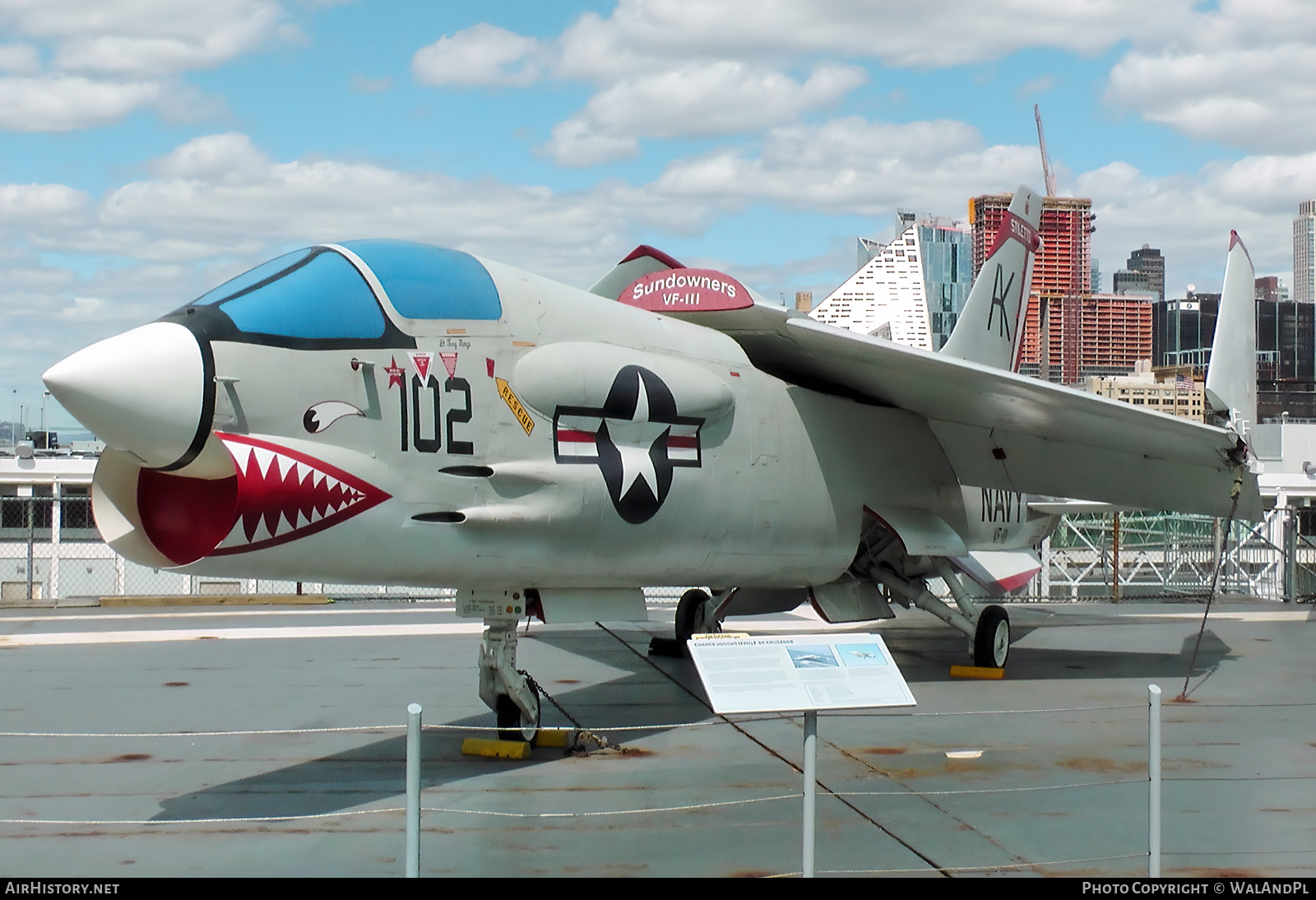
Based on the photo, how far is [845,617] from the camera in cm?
1106

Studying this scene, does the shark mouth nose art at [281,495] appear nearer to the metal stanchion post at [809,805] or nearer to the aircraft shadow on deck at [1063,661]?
Result: the metal stanchion post at [809,805]

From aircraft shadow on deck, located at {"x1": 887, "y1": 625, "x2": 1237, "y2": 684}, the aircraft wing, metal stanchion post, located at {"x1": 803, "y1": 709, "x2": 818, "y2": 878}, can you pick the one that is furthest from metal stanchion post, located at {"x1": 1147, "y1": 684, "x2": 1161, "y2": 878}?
aircraft shadow on deck, located at {"x1": 887, "y1": 625, "x2": 1237, "y2": 684}

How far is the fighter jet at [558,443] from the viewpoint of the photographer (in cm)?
664

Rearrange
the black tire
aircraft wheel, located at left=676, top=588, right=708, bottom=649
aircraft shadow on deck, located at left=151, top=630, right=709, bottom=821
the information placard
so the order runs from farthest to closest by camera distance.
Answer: aircraft wheel, located at left=676, top=588, right=708, bottom=649, the black tire, aircraft shadow on deck, located at left=151, top=630, right=709, bottom=821, the information placard

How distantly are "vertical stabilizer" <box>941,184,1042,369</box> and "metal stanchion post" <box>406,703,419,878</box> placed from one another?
10272 mm

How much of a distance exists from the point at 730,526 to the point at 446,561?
2.36m

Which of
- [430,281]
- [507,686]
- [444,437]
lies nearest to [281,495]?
[444,437]

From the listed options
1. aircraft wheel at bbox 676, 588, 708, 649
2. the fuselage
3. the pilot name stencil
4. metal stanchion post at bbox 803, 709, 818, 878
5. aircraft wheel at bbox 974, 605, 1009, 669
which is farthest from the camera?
aircraft wheel at bbox 676, 588, 708, 649

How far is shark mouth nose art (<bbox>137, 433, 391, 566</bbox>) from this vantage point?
6578mm

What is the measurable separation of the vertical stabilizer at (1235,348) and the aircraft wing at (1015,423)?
2.55ft

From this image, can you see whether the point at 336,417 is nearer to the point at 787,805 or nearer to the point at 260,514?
the point at 260,514

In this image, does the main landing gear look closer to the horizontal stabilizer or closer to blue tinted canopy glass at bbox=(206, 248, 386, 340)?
blue tinted canopy glass at bbox=(206, 248, 386, 340)

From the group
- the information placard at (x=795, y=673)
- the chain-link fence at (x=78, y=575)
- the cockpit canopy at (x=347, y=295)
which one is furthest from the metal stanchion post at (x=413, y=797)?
the chain-link fence at (x=78, y=575)

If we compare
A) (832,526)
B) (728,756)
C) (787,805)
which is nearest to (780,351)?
(832,526)
